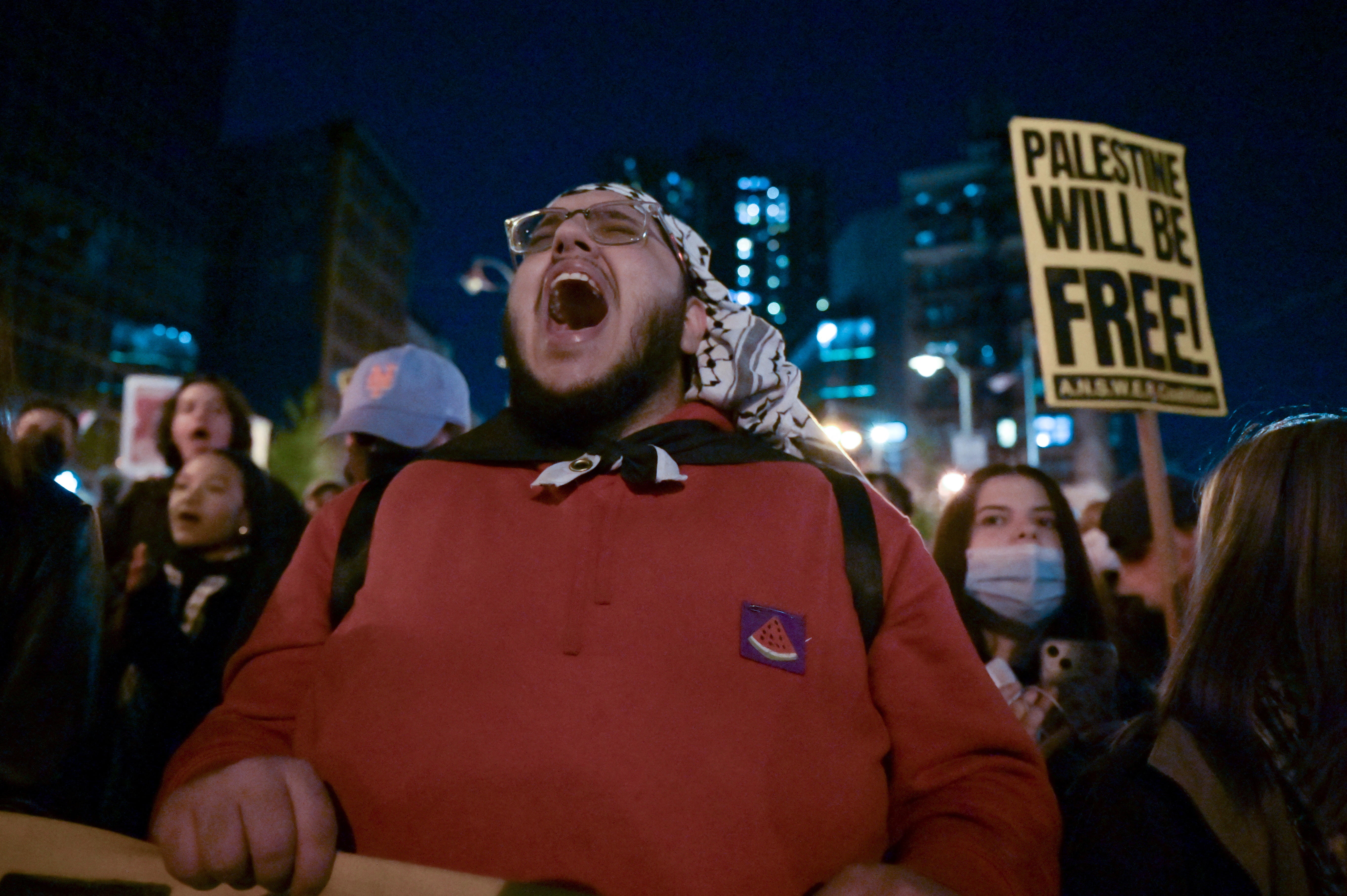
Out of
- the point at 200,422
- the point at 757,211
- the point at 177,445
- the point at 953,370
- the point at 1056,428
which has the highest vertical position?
the point at 757,211

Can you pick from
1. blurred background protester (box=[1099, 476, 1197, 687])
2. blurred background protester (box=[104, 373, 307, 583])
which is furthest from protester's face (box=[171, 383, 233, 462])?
blurred background protester (box=[1099, 476, 1197, 687])

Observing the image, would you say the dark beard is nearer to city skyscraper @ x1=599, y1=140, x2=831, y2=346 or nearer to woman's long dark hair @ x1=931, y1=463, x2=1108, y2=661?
woman's long dark hair @ x1=931, y1=463, x2=1108, y2=661

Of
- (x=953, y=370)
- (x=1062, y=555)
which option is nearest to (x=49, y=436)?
(x=1062, y=555)

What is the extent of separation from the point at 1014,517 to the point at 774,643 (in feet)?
6.20

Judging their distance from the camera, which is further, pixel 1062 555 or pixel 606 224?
pixel 1062 555

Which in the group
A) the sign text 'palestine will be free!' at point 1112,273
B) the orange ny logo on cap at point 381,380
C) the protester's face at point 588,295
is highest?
the sign text 'palestine will be free!' at point 1112,273

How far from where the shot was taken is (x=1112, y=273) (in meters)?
3.96

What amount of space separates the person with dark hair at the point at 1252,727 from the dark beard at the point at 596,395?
136cm

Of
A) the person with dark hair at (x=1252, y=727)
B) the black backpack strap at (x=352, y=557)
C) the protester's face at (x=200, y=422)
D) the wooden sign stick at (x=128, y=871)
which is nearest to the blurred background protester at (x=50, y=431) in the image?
the protester's face at (x=200, y=422)

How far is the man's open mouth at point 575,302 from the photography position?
2.06 m

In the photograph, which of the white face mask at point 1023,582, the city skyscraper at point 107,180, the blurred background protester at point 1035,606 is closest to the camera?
the blurred background protester at point 1035,606

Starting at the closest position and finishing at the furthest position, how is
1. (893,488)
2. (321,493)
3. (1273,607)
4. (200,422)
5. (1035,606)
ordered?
(1273,607) → (1035,606) → (200,422) → (893,488) → (321,493)

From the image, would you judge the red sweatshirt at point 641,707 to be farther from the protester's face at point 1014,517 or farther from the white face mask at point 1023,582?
the protester's face at point 1014,517

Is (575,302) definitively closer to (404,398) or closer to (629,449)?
(629,449)
